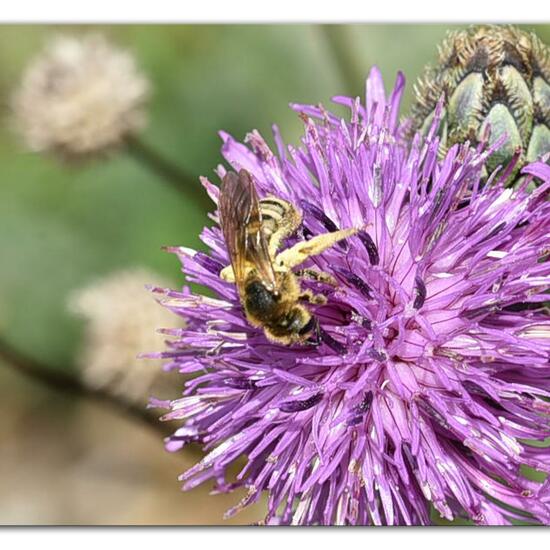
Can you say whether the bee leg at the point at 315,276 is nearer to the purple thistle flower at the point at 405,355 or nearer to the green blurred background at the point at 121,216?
the purple thistle flower at the point at 405,355

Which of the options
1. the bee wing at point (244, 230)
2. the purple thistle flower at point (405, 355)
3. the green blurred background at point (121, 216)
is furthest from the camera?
the green blurred background at point (121, 216)

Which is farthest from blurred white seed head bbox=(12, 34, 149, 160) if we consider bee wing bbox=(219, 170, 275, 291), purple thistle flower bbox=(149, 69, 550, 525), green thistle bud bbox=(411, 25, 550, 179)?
bee wing bbox=(219, 170, 275, 291)

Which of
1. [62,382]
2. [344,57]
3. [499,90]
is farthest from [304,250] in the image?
[62,382]

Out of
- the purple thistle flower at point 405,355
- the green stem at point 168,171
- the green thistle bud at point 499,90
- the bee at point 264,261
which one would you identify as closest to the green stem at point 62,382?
the green stem at point 168,171

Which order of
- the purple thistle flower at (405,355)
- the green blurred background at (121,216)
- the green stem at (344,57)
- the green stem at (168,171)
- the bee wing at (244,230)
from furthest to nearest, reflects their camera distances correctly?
the green stem at (168,171)
the green blurred background at (121,216)
the green stem at (344,57)
the purple thistle flower at (405,355)
the bee wing at (244,230)

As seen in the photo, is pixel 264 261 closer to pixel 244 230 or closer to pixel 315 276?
pixel 244 230
